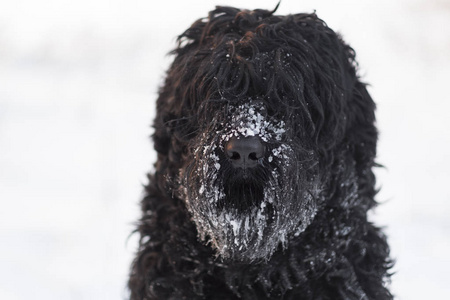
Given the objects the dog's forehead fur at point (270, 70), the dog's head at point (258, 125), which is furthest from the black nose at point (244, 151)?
the dog's forehead fur at point (270, 70)

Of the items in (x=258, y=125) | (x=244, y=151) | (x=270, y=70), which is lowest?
(x=244, y=151)

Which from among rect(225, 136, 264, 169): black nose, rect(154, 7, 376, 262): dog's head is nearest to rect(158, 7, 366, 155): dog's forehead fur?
rect(154, 7, 376, 262): dog's head

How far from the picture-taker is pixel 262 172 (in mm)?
3766

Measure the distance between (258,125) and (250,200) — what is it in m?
0.37

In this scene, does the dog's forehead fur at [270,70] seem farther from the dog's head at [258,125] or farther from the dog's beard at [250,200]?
the dog's beard at [250,200]

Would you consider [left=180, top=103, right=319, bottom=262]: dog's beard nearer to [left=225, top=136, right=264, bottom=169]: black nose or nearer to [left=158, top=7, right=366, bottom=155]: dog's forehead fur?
[left=225, top=136, right=264, bottom=169]: black nose

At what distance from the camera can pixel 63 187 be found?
8.57 meters

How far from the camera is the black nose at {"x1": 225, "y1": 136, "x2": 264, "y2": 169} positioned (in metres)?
3.66

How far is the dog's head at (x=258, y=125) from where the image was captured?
12.6ft

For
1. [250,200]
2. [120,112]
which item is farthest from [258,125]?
[120,112]

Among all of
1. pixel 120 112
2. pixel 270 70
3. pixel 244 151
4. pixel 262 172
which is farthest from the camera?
pixel 120 112

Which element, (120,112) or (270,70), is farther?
(120,112)

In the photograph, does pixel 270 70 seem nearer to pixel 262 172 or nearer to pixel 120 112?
pixel 262 172

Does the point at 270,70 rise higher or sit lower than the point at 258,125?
higher
